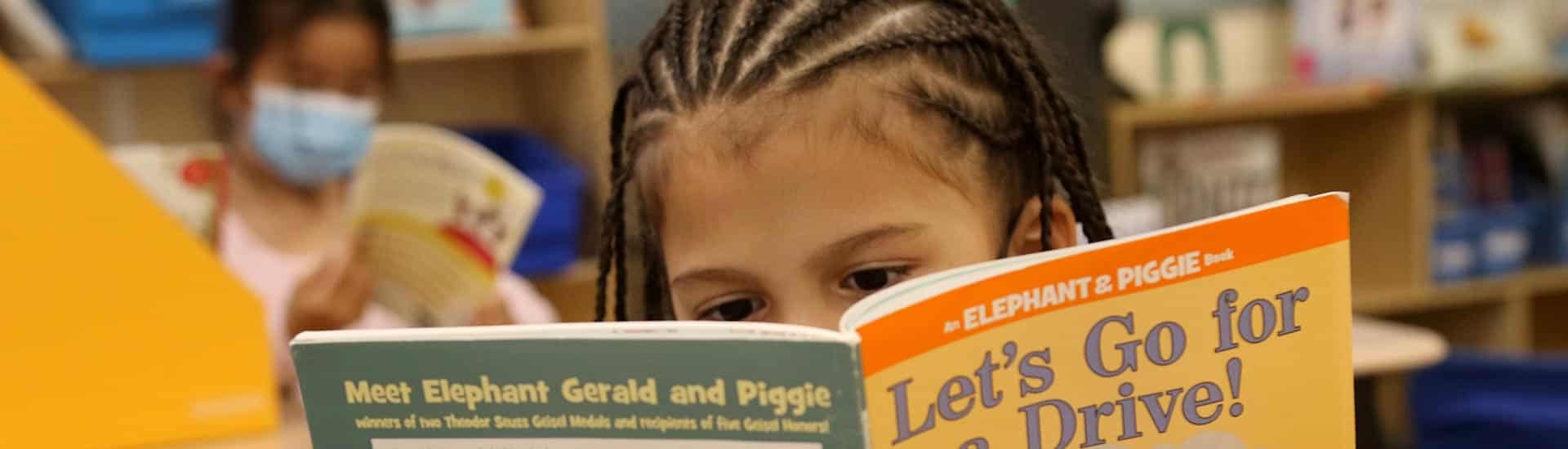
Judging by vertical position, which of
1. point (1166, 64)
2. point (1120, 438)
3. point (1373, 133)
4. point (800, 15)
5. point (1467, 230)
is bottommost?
point (1120, 438)

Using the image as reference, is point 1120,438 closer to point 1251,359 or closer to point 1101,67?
point 1251,359

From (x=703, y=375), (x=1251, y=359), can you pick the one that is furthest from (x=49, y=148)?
(x=1251, y=359)

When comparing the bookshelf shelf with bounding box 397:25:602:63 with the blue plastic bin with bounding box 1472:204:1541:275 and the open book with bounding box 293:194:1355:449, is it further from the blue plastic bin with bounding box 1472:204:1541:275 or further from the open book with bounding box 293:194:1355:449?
the open book with bounding box 293:194:1355:449

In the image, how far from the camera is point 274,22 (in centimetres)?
184

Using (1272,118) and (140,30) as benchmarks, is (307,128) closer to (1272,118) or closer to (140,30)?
(140,30)

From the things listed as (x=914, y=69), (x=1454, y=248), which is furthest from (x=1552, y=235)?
(x=914, y=69)

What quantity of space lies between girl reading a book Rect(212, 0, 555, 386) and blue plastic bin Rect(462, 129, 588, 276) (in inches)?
15.3

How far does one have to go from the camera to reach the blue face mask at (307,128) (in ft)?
6.05

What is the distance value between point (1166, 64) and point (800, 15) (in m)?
2.23

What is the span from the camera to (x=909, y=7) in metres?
0.80

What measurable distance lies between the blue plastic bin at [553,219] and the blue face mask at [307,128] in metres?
0.42

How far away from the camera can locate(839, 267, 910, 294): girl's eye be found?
0.72 m

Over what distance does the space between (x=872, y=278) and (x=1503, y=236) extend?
2.53m

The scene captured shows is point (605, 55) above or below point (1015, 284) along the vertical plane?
above
